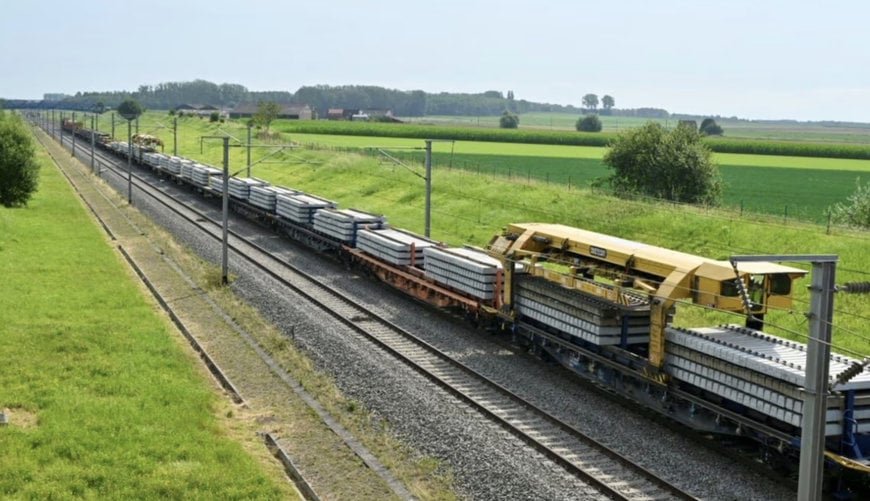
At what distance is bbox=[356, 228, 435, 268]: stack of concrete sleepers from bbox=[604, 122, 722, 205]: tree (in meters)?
20.0

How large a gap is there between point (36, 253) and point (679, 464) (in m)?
33.2

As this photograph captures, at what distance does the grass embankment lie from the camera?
16719 mm

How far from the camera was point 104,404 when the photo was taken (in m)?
20.9

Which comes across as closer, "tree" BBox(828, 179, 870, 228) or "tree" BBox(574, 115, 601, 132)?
"tree" BBox(828, 179, 870, 228)

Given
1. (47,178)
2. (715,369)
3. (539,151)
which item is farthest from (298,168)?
(715,369)

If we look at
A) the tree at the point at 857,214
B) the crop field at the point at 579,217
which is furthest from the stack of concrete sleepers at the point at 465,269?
the tree at the point at 857,214

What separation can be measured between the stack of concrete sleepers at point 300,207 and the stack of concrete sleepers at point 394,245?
25.0ft

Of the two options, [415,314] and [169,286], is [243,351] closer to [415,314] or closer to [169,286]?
[415,314]

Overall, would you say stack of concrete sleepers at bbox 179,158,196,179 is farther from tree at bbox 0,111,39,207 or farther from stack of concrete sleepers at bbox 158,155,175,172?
tree at bbox 0,111,39,207

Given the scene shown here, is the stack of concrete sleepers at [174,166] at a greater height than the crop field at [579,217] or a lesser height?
greater

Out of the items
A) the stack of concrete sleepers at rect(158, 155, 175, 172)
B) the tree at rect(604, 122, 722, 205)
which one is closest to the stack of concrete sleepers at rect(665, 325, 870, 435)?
the tree at rect(604, 122, 722, 205)

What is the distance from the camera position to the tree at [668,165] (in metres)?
56.4

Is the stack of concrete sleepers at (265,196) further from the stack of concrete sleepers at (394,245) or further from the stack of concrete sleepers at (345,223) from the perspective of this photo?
the stack of concrete sleepers at (394,245)

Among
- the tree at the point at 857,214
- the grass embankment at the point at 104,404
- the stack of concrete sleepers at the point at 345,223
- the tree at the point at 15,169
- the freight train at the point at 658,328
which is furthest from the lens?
the tree at the point at 15,169
